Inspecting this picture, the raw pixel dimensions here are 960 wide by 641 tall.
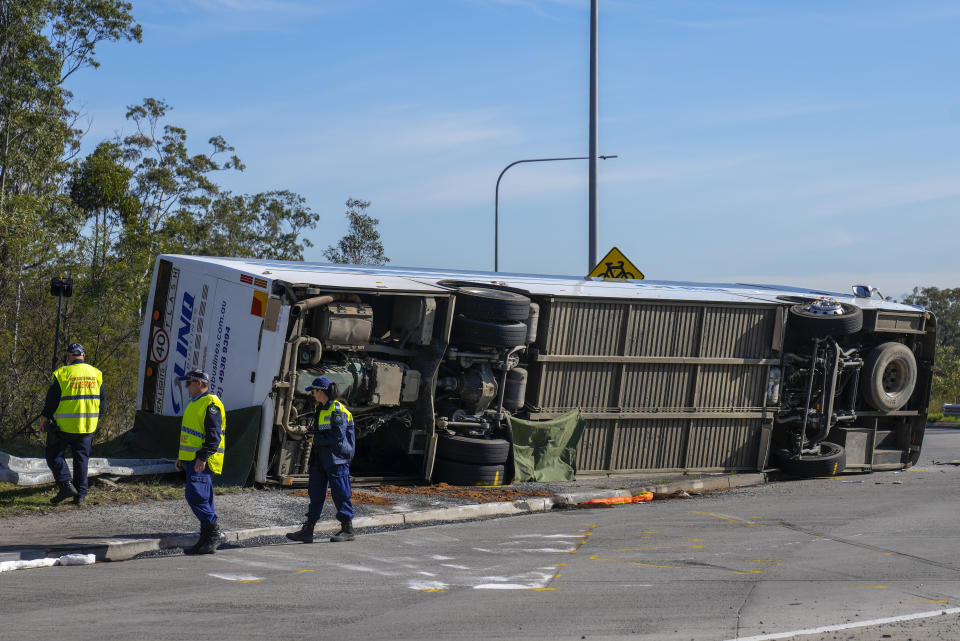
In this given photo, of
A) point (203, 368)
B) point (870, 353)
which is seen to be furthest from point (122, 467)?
point (870, 353)

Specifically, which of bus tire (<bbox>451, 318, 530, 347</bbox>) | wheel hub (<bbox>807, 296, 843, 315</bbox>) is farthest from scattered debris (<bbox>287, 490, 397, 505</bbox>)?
wheel hub (<bbox>807, 296, 843, 315</bbox>)

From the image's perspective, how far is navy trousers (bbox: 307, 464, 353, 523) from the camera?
9.18m

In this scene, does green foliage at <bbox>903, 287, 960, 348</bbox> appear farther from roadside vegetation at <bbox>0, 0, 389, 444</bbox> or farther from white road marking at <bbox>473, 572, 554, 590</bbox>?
white road marking at <bbox>473, 572, 554, 590</bbox>

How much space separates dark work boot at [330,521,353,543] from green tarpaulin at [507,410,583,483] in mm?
3806

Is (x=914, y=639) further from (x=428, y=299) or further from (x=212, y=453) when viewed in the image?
(x=428, y=299)

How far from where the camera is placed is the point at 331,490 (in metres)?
9.24

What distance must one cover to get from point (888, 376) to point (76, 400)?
38.1ft

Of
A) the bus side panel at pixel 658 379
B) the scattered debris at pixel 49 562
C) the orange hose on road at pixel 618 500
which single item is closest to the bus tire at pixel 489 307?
the bus side panel at pixel 658 379

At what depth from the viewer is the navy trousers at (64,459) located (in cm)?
978

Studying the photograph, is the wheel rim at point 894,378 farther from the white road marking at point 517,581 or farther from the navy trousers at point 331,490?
the navy trousers at point 331,490

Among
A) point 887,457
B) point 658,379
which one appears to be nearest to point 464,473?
point 658,379

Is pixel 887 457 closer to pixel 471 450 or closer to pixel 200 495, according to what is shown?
pixel 471 450

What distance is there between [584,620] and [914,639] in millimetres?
1977

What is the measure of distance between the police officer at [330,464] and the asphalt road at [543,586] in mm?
208
